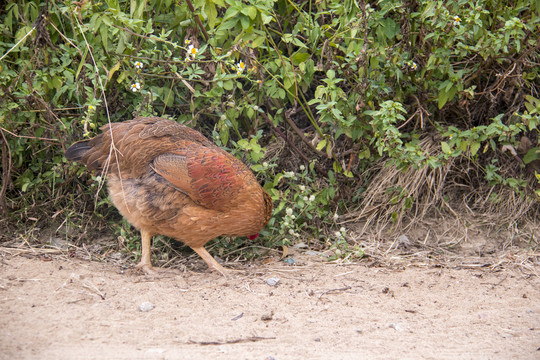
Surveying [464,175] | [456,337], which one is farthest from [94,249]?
[464,175]

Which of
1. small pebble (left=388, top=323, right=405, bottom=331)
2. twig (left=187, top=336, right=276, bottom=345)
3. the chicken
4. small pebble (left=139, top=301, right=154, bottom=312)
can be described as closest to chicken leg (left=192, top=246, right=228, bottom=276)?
the chicken

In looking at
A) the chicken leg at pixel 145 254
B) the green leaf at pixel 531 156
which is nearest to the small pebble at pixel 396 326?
the chicken leg at pixel 145 254

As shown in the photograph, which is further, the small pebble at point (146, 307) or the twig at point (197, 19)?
the twig at point (197, 19)

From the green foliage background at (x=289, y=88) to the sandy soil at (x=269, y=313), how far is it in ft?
2.42

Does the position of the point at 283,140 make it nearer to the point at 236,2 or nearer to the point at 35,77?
the point at 236,2

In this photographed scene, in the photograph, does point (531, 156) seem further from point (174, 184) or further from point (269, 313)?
point (174, 184)

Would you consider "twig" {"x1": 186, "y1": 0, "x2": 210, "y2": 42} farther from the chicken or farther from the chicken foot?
the chicken foot

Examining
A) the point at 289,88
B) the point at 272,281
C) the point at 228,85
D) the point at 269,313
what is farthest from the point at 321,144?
the point at 269,313

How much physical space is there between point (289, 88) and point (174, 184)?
1234 millimetres

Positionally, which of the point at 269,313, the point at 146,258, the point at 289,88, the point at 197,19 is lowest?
the point at 146,258

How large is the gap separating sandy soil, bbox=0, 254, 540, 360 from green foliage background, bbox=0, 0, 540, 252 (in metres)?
0.74

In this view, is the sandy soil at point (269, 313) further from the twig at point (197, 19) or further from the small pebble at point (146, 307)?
the twig at point (197, 19)

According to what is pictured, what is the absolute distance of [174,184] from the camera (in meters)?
3.76

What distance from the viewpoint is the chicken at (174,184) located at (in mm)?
3758
